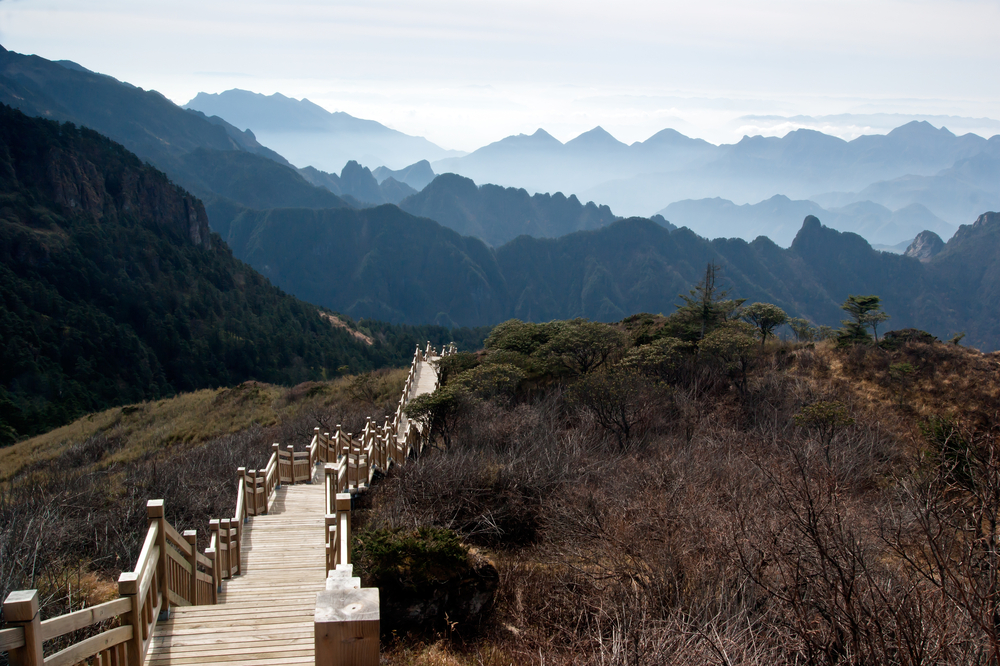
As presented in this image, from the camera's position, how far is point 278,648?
4855mm

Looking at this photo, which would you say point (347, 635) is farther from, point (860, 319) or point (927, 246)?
point (927, 246)

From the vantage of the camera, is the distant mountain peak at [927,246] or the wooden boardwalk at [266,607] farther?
the distant mountain peak at [927,246]

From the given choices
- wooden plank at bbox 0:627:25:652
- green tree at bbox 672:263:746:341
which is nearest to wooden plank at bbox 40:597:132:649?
wooden plank at bbox 0:627:25:652

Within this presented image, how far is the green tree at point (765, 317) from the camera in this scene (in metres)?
25.1

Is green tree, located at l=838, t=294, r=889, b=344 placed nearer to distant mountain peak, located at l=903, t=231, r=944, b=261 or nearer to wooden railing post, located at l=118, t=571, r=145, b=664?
wooden railing post, located at l=118, t=571, r=145, b=664

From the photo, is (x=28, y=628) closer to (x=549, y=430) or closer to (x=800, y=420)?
(x=549, y=430)

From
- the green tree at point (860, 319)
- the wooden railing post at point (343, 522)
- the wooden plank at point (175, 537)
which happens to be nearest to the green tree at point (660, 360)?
the green tree at point (860, 319)

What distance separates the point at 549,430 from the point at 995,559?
465 inches

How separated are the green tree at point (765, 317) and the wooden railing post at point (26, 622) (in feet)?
83.8

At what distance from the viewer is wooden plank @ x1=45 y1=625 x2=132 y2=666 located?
10.9 ft

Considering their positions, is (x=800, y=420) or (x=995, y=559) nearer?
(x=995, y=559)

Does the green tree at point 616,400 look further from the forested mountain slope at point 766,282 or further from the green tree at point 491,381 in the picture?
the forested mountain slope at point 766,282

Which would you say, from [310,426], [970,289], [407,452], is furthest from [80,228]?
[970,289]

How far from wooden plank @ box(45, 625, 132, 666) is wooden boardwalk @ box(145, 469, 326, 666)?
0.72 metres
